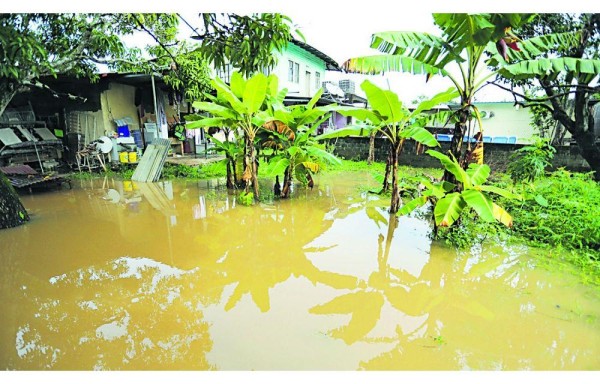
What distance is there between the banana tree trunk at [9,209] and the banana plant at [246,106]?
3180 millimetres

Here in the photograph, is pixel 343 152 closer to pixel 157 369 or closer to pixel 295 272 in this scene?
pixel 295 272

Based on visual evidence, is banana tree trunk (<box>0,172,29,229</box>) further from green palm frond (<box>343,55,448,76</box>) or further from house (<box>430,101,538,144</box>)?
house (<box>430,101,538,144</box>)

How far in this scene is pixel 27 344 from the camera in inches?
105

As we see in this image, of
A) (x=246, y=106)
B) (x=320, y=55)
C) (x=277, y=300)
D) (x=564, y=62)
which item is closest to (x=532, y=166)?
(x=564, y=62)

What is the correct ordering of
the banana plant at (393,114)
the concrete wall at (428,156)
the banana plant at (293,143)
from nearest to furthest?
1. the banana plant at (393,114)
2. the banana plant at (293,143)
3. the concrete wall at (428,156)

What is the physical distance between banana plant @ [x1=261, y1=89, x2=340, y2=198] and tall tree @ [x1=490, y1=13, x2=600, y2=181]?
3248mm

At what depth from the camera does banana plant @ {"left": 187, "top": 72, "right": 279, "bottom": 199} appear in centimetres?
598

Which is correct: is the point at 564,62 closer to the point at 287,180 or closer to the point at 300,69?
the point at 287,180

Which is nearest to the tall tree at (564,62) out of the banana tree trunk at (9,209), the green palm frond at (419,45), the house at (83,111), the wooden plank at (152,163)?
the green palm frond at (419,45)

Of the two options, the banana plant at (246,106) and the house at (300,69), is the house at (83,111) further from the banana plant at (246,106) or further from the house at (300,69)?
the banana plant at (246,106)

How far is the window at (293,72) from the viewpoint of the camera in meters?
17.4

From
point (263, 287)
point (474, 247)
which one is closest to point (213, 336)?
point (263, 287)

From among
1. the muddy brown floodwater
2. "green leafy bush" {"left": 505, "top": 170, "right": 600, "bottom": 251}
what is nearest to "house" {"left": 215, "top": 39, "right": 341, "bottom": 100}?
"green leafy bush" {"left": 505, "top": 170, "right": 600, "bottom": 251}

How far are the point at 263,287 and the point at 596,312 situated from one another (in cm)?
319
